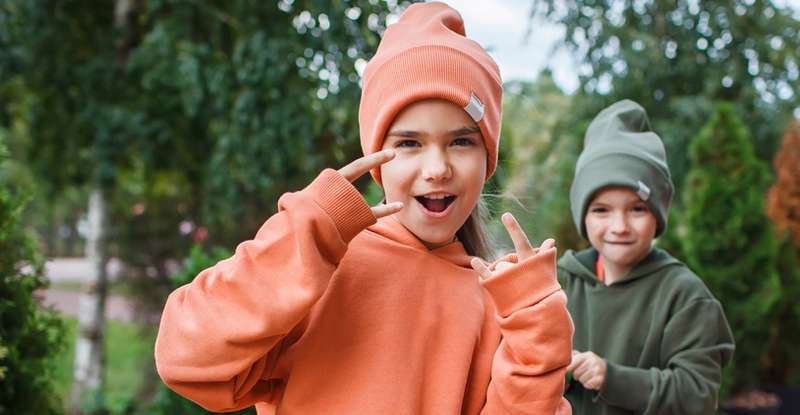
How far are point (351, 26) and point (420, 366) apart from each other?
11.1 feet

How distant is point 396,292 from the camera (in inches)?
59.1

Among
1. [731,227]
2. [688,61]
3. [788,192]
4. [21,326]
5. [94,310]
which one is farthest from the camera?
[688,61]

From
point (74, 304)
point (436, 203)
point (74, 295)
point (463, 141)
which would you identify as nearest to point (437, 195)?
point (436, 203)

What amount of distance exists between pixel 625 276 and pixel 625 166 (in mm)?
397

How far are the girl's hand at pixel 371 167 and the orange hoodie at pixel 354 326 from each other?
0.09ft

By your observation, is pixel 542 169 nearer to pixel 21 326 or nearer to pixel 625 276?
pixel 625 276

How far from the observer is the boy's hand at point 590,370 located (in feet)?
7.16

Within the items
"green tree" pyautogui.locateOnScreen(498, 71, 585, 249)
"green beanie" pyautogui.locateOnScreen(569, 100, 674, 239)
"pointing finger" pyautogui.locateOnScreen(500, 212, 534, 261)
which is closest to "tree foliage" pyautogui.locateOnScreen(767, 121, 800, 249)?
"green tree" pyautogui.locateOnScreen(498, 71, 585, 249)

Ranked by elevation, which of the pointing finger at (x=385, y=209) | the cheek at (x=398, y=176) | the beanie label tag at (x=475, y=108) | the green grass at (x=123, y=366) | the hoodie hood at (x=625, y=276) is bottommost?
the green grass at (x=123, y=366)

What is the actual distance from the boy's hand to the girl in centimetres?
72

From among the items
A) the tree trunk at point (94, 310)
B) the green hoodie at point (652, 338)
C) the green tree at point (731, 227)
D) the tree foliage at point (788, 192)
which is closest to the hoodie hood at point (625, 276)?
the green hoodie at point (652, 338)

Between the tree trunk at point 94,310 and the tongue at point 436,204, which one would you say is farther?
the tree trunk at point 94,310

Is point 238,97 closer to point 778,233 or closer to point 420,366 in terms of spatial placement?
point 420,366

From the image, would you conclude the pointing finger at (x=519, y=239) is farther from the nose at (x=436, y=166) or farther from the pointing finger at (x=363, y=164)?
the pointing finger at (x=363, y=164)
